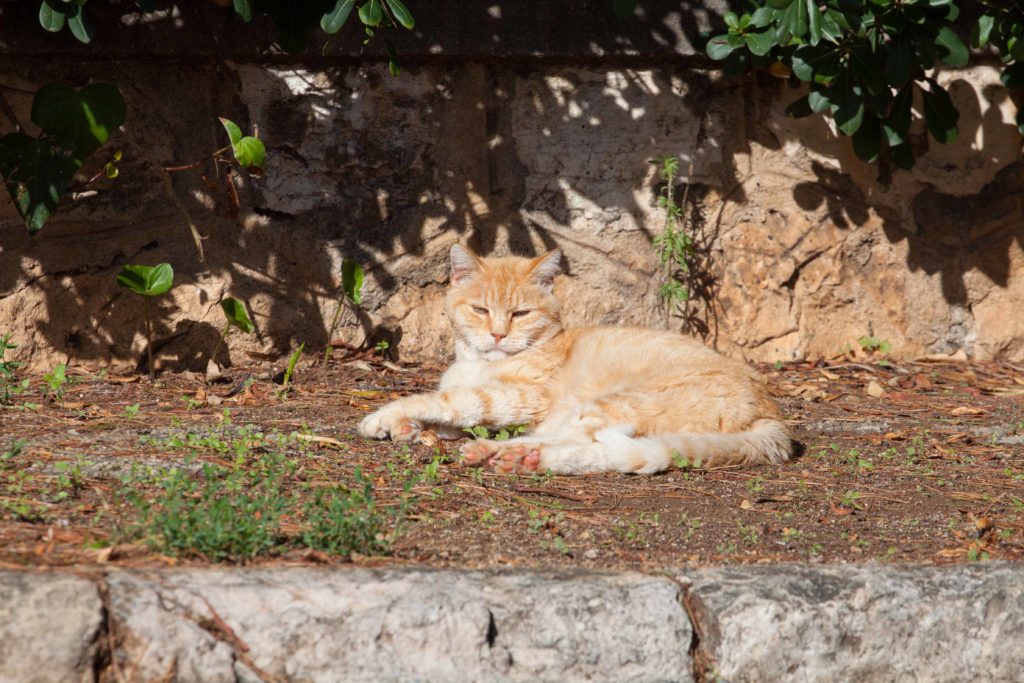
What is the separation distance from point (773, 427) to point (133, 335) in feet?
9.86

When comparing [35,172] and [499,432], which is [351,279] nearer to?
[499,432]

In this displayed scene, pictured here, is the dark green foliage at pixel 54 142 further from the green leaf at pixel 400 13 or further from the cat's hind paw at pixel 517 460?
the cat's hind paw at pixel 517 460

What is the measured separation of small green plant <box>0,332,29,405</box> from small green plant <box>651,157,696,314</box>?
302 centimetres

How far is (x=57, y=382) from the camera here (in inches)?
168

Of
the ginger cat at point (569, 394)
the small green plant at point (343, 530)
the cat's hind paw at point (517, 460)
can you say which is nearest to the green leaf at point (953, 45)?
the ginger cat at point (569, 394)

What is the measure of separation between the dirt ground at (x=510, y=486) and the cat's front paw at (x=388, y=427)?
8 cm

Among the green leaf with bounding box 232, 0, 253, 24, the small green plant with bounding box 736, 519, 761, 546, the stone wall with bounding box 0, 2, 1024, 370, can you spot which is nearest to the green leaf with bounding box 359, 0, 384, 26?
the green leaf with bounding box 232, 0, 253, 24

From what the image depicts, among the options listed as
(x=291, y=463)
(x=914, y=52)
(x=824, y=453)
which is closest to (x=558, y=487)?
(x=291, y=463)

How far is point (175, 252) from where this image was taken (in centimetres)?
496

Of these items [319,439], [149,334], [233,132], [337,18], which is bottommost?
[319,439]

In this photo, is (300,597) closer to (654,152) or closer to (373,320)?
(373,320)

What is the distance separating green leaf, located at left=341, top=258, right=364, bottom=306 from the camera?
16.1 ft

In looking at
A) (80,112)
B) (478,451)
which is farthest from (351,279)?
(478,451)

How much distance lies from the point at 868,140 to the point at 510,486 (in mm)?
2816
